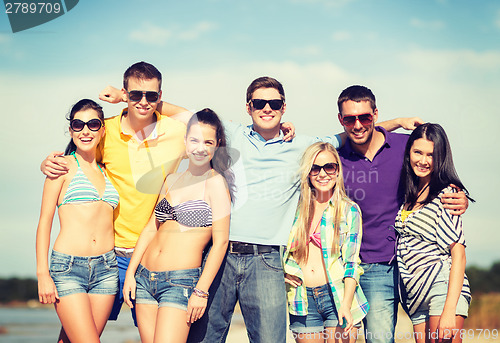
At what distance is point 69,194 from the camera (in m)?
5.16

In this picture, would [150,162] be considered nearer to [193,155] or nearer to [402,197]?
[193,155]

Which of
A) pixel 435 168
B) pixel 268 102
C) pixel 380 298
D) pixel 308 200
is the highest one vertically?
pixel 268 102

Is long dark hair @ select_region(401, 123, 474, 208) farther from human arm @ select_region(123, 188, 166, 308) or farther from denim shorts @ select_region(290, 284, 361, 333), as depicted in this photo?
human arm @ select_region(123, 188, 166, 308)

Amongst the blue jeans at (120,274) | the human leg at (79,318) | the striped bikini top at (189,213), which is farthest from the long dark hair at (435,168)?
the human leg at (79,318)

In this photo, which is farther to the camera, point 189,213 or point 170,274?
point 189,213

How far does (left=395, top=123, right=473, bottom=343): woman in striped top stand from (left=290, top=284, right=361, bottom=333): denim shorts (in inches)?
28.3

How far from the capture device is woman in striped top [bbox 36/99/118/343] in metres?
4.96

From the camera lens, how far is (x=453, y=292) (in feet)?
15.9

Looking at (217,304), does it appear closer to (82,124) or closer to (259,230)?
(259,230)

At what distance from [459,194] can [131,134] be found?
3664mm

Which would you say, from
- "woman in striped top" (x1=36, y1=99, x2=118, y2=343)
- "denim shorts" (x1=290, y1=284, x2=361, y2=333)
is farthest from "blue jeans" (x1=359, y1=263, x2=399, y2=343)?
"woman in striped top" (x1=36, y1=99, x2=118, y2=343)

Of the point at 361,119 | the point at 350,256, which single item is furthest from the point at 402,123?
the point at 350,256

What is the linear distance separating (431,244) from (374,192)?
84 centimetres

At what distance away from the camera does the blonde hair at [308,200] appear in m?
5.20
